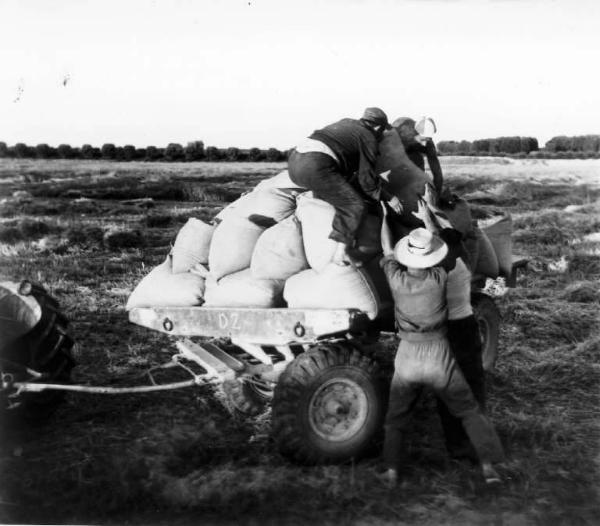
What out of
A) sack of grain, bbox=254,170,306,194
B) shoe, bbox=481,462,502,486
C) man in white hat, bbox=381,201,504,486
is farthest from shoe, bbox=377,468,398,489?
sack of grain, bbox=254,170,306,194

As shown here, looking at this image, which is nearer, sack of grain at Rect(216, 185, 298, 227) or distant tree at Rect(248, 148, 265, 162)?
sack of grain at Rect(216, 185, 298, 227)

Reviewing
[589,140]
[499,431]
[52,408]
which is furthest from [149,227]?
[499,431]

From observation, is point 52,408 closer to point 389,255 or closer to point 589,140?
point 389,255

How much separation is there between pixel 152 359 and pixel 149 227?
11864 mm

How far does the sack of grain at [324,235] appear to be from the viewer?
16.4 ft

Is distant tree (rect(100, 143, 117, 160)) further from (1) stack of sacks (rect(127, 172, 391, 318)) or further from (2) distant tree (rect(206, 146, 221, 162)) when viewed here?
(1) stack of sacks (rect(127, 172, 391, 318))

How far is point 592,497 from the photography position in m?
4.42

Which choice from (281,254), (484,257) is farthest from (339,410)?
(484,257)

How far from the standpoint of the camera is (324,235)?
5.07m

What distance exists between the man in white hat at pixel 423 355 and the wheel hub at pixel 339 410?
0.86 ft

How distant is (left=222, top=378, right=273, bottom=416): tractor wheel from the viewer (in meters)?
5.84

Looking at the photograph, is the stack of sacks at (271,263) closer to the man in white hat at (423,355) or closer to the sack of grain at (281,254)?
the sack of grain at (281,254)

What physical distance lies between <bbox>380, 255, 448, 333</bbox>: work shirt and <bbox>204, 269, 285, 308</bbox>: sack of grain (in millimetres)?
949

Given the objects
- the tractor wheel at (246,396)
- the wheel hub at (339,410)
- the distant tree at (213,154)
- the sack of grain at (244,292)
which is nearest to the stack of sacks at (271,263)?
the sack of grain at (244,292)
